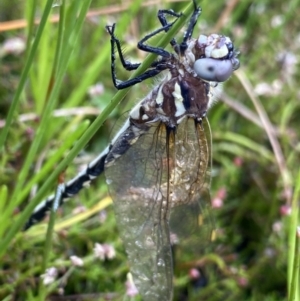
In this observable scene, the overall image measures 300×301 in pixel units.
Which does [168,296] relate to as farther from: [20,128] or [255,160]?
[255,160]

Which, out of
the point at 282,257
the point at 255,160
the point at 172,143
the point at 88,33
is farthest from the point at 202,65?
the point at 88,33

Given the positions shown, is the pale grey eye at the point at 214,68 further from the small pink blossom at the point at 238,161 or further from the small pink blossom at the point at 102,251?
the small pink blossom at the point at 238,161

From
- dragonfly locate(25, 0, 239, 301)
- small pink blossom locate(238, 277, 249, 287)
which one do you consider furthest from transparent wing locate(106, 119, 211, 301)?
small pink blossom locate(238, 277, 249, 287)

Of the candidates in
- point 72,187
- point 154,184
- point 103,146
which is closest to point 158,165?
point 154,184

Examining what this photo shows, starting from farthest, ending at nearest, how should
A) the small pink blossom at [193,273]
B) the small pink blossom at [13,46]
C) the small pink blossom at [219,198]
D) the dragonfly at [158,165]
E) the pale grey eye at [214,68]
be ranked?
1. the small pink blossom at [13,46]
2. the small pink blossom at [219,198]
3. the small pink blossom at [193,273]
4. the dragonfly at [158,165]
5. the pale grey eye at [214,68]

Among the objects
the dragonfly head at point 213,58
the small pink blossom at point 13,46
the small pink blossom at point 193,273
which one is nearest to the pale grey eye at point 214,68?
the dragonfly head at point 213,58

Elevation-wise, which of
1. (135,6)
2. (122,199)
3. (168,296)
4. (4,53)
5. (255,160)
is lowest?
(168,296)
